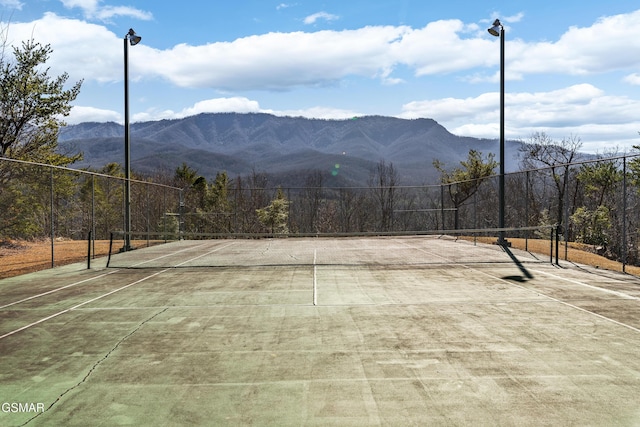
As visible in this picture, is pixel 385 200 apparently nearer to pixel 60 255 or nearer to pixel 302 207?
pixel 302 207

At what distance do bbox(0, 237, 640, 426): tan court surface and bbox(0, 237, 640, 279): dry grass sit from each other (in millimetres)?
3727

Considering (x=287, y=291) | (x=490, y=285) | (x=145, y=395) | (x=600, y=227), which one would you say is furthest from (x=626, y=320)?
(x=600, y=227)

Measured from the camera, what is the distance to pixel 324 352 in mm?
5395

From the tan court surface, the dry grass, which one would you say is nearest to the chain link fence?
the dry grass

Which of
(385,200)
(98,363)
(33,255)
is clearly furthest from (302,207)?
(98,363)

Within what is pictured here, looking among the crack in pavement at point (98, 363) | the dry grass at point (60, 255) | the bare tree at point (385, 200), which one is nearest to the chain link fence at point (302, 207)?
the dry grass at point (60, 255)

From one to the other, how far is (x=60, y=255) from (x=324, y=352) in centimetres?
1533

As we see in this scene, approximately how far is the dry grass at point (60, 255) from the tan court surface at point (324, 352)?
373cm

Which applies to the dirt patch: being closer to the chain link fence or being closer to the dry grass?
the dry grass

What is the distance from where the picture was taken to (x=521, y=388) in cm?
432

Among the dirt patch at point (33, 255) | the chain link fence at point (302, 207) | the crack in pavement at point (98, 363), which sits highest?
the chain link fence at point (302, 207)

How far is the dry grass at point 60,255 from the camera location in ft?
45.0

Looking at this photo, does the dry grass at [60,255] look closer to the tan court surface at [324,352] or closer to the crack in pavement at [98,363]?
the tan court surface at [324,352]

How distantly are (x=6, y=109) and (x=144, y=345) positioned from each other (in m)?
21.5
